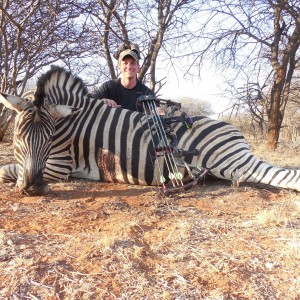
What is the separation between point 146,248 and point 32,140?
150cm

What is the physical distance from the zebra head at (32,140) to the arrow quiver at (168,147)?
3.15 feet

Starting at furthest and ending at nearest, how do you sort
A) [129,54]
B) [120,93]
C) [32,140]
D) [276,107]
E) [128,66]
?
[276,107], [120,93], [128,66], [129,54], [32,140]

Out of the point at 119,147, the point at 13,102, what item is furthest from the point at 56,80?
the point at 119,147

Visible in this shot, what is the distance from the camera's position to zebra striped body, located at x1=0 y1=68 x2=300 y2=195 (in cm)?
333

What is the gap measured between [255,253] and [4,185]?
235 centimetres

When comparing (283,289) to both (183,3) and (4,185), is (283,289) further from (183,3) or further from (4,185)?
(183,3)

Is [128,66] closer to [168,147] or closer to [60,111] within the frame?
[60,111]

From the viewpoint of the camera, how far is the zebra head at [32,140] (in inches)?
105

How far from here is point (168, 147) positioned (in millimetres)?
3082

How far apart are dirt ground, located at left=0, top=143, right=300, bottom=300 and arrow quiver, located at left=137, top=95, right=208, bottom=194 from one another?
0.43 metres

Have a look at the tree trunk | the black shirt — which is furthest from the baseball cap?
the tree trunk

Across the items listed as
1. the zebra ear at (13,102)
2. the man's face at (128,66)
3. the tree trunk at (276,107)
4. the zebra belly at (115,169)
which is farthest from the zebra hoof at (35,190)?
the tree trunk at (276,107)

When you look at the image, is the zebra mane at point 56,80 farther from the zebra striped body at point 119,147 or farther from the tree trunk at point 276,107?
the tree trunk at point 276,107

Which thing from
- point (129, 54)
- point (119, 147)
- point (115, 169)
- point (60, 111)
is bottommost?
point (115, 169)
